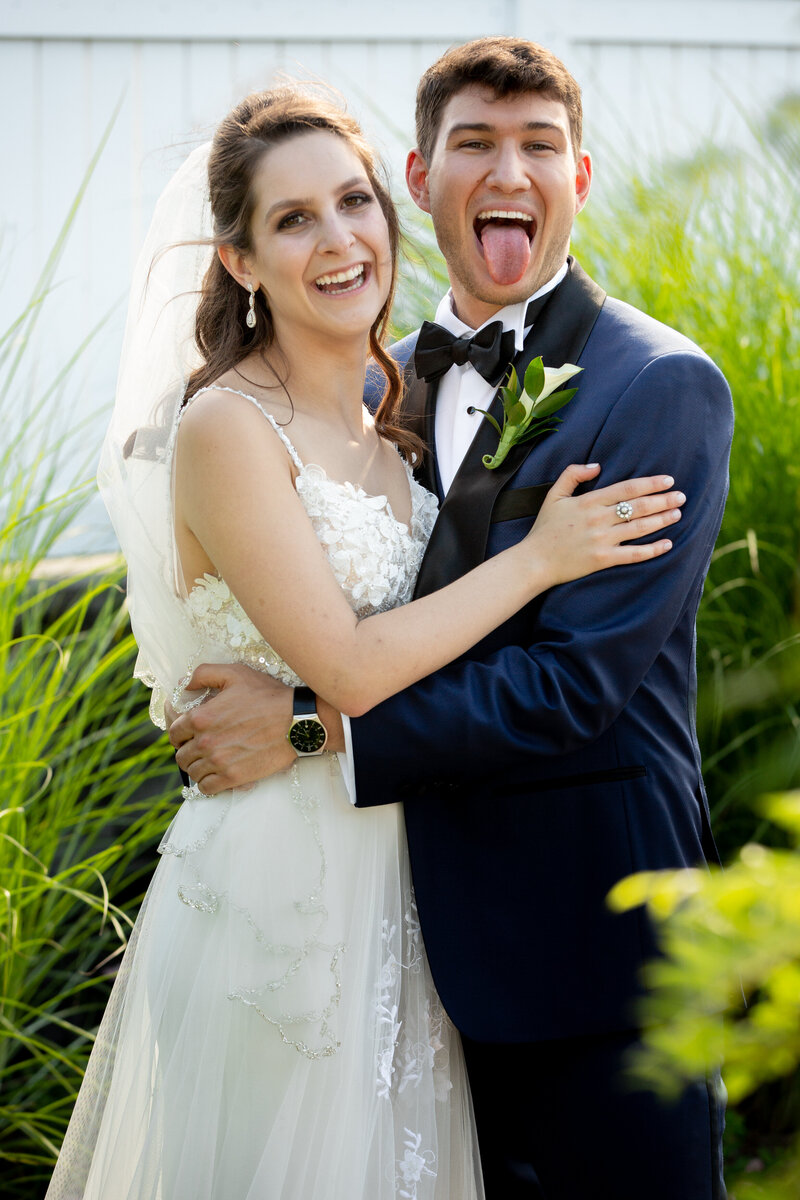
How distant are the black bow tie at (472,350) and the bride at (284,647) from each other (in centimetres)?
19

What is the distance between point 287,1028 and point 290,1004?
0.04 metres

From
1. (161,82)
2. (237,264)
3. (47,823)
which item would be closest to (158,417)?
(237,264)

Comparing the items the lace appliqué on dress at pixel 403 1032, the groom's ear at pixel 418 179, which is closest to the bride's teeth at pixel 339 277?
the groom's ear at pixel 418 179

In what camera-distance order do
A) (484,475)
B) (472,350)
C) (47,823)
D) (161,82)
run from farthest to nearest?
(161,82)
(47,823)
(472,350)
(484,475)

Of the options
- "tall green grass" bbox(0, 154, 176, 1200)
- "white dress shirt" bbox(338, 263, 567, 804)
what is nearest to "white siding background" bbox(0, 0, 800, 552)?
"tall green grass" bbox(0, 154, 176, 1200)

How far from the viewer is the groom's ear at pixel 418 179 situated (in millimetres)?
2502

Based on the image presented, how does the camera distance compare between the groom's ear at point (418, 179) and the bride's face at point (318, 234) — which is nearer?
the bride's face at point (318, 234)

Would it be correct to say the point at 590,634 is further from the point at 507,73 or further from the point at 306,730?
the point at 507,73

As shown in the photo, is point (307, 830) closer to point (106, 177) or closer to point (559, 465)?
point (559, 465)

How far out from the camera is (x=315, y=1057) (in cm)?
179

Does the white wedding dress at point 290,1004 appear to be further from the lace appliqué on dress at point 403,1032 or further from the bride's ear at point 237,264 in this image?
the bride's ear at point 237,264

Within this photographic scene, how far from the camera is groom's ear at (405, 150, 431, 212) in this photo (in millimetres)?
2502

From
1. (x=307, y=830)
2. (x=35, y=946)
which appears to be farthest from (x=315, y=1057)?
(x=35, y=946)

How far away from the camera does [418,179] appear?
2527 mm
